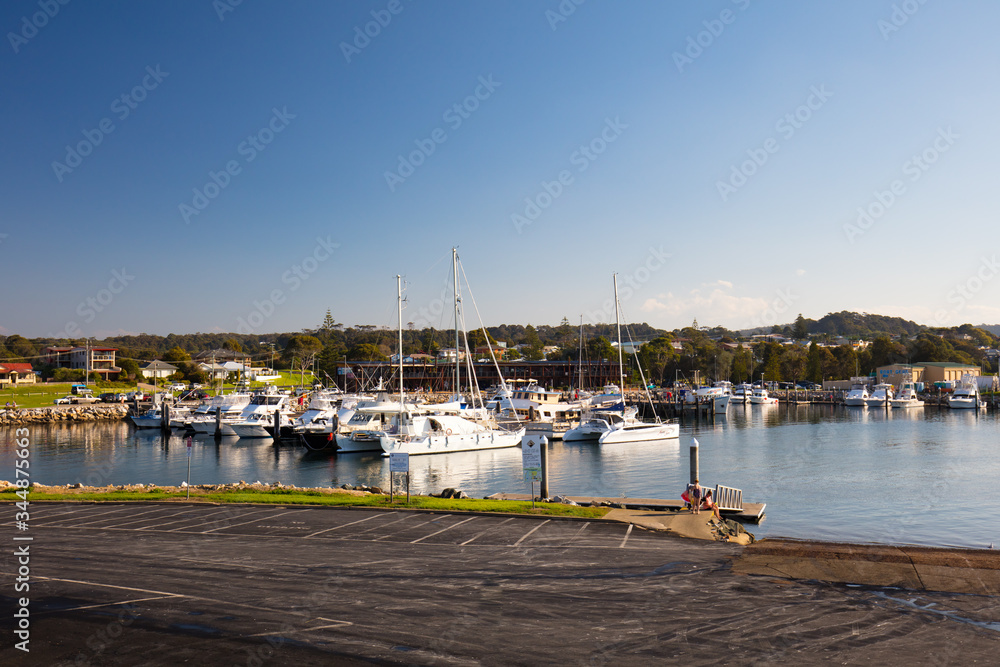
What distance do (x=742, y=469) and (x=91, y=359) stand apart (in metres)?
142

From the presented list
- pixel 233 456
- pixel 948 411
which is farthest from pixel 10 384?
pixel 948 411

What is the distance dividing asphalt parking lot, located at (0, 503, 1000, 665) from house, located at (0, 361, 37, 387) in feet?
438

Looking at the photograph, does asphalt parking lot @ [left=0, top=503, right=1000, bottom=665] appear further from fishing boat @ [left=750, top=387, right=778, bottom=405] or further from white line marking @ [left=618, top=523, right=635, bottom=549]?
fishing boat @ [left=750, top=387, right=778, bottom=405]

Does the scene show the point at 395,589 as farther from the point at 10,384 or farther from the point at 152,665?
the point at 10,384

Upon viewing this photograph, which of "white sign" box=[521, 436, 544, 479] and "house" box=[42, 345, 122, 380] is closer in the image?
"white sign" box=[521, 436, 544, 479]

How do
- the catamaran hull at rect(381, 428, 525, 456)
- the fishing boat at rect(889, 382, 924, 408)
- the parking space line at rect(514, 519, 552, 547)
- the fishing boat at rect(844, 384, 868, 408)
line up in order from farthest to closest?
the fishing boat at rect(844, 384, 868, 408)
the fishing boat at rect(889, 382, 924, 408)
the catamaran hull at rect(381, 428, 525, 456)
the parking space line at rect(514, 519, 552, 547)

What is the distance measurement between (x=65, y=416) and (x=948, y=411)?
451 ft

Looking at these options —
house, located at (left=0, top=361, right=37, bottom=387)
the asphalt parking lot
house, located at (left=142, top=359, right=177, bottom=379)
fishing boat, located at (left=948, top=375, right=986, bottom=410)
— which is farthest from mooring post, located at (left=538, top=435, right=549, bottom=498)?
house, located at (left=142, top=359, right=177, bottom=379)

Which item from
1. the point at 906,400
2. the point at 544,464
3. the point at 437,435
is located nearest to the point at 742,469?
the point at 437,435

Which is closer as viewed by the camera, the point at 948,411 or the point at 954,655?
the point at 954,655

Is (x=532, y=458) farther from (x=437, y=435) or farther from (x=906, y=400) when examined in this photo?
(x=906, y=400)

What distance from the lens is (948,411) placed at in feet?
369

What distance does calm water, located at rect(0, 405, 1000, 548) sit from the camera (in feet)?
100

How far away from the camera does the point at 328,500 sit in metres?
25.7
